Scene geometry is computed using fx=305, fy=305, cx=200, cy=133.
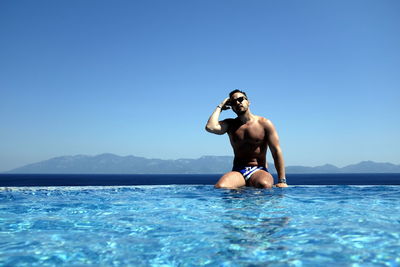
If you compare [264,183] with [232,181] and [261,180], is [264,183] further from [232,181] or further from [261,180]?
[232,181]

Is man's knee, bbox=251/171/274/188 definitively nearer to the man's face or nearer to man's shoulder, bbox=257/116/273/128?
man's shoulder, bbox=257/116/273/128

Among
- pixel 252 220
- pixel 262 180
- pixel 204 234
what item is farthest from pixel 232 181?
pixel 204 234

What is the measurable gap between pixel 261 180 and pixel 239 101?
1735mm

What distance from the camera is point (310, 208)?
14.1 feet

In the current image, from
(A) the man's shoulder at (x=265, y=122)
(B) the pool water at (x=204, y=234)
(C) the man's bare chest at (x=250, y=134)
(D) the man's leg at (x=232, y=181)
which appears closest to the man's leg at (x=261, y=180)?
(D) the man's leg at (x=232, y=181)

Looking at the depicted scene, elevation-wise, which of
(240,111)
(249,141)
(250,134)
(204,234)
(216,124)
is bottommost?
(204,234)

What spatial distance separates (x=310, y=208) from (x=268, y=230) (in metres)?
1.66

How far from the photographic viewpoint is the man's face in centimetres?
654

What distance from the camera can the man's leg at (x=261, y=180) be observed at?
6180 millimetres

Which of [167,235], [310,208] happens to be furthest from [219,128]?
[167,235]

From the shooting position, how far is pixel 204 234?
112 inches

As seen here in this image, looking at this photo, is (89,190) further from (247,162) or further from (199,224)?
(199,224)

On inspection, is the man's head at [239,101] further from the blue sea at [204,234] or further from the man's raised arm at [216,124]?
the blue sea at [204,234]

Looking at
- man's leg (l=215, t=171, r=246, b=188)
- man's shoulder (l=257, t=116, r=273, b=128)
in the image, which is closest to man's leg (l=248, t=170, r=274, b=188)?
man's leg (l=215, t=171, r=246, b=188)
